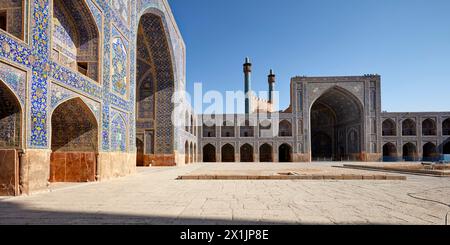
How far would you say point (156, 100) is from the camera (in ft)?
57.6

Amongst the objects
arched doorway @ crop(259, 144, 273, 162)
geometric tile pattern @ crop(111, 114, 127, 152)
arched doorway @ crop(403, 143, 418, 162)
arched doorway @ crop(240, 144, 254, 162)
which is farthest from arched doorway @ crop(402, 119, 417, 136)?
geometric tile pattern @ crop(111, 114, 127, 152)

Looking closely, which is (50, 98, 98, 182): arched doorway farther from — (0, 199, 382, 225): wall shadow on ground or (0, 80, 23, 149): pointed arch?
(0, 199, 382, 225): wall shadow on ground

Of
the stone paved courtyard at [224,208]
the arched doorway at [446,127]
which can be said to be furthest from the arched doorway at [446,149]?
the stone paved courtyard at [224,208]

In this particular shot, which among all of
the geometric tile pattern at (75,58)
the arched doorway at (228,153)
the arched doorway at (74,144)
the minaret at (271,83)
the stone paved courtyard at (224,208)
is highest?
the minaret at (271,83)

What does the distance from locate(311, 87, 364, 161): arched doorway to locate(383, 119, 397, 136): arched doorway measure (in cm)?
376

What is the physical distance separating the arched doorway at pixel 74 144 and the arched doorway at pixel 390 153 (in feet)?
97.6

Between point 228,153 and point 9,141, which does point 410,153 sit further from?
point 9,141

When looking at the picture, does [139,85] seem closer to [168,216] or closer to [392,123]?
[168,216]

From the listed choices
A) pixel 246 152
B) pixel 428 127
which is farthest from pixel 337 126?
pixel 246 152

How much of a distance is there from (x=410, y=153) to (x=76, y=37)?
33.7 metres

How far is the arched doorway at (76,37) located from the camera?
313 inches

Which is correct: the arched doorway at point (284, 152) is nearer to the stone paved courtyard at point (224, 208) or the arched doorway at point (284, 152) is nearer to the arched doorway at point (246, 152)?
the arched doorway at point (246, 152)

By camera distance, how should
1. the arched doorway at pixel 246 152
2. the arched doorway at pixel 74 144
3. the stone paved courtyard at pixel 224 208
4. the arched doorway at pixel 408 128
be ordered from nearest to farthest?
the stone paved courtyard at pixel 224 208, the arched doorway at pixel 74 144, the arched doorway at pixel 408 128, the arched doorway at pixel 246 152

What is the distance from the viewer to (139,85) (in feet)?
57.5
